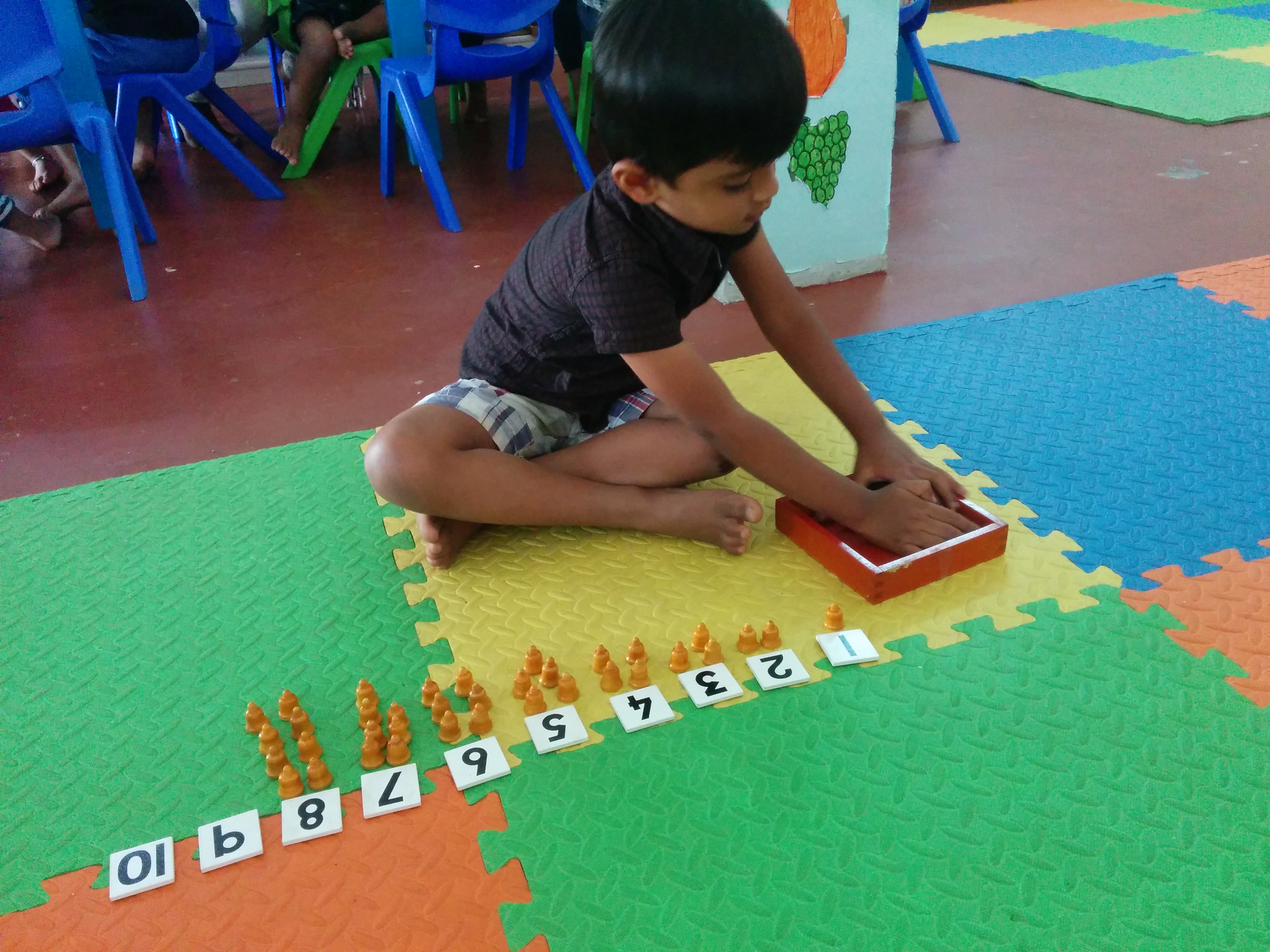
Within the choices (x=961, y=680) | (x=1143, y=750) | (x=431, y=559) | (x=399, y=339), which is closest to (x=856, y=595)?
(x=961, y=680)

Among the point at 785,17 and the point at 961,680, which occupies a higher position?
the point at 785,17

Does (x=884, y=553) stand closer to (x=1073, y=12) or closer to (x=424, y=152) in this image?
(x=424, y=152)

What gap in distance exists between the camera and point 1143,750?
37.4 inches

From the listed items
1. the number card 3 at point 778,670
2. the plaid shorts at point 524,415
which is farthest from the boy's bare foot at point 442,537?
the number card 3 at point 778,670

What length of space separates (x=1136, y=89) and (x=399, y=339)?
2.80 m

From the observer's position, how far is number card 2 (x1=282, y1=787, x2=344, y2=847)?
0.92 metres

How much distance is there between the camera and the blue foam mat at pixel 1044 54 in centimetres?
375

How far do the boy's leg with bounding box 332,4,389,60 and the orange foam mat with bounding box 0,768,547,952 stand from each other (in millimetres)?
2697

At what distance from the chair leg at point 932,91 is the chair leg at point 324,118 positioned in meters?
1.71

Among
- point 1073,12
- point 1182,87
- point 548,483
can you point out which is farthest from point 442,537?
point 1073,12

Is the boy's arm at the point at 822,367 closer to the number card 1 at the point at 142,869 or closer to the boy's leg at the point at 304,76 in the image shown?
the number card 1 at the point at 142,869

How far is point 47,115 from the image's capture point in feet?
7.22

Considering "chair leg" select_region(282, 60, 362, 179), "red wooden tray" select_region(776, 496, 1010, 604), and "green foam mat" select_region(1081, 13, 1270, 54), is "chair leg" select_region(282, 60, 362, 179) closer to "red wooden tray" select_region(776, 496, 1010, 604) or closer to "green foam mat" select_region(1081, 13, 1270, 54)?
"red wooden tray" select_region(776, 496, 1010, 604)

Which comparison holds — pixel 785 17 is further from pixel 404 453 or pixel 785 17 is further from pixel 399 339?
pixel 404 453
